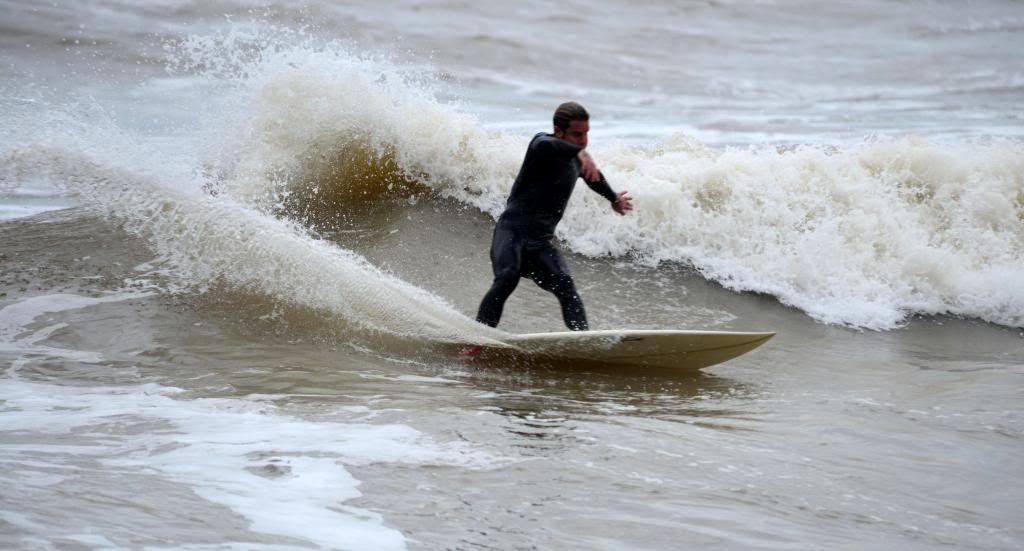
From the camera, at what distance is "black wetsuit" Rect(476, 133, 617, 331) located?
5.93m

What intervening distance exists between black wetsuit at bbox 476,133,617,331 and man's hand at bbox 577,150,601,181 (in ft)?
0.09

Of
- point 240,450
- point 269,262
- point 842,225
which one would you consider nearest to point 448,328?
point 269,262

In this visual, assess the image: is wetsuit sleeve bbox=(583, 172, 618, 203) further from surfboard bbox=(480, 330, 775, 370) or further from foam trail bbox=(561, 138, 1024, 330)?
foam trail bbox=(561, 138, 1024, 330)

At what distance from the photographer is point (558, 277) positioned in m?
5.95

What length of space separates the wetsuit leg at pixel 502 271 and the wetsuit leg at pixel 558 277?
0.27 ft

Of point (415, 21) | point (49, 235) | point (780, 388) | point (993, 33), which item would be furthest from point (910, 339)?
point (993, 33)

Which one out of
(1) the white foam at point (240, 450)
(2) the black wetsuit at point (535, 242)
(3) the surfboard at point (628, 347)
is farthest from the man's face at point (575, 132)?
(1) the white foam at point (240, 450)

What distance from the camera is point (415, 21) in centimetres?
2355

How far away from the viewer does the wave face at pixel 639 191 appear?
8.45 metres

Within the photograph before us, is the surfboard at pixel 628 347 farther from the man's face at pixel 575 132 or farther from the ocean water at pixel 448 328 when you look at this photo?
the man's face at pixel 575 132

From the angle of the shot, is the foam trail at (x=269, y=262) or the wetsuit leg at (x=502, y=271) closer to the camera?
the wetsuit leg at (x=502, y=271)

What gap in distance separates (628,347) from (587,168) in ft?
3.58

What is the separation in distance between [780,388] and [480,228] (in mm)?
4018

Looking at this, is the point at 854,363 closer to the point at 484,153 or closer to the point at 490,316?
the point at 490,316
